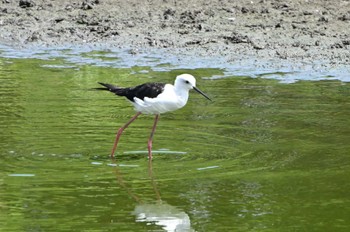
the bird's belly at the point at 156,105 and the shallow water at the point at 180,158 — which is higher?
the bird's belly at the point at 156,105

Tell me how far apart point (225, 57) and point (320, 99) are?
253cm

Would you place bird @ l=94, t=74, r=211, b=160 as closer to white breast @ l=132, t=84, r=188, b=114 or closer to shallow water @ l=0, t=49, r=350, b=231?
white breast @ l=132, t=84, r=188, b=114

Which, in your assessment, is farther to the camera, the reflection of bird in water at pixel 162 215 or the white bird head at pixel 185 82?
the white bird head at pixel 185 82

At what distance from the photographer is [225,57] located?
534 inches

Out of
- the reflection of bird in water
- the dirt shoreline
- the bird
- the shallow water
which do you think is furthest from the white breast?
the dirt shoreline

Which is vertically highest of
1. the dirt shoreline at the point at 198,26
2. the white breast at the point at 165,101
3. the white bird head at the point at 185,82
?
the white bird head at the point at 185,82

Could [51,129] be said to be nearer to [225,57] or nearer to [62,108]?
[62,108]

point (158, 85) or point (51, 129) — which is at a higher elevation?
point (158, 85)

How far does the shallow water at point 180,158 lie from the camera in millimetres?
7027

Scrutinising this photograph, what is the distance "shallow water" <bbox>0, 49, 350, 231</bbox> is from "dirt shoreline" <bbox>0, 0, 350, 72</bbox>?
3.96 ft

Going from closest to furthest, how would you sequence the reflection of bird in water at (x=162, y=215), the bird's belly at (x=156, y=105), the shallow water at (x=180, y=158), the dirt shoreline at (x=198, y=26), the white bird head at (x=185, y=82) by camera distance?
the reflection of bird in water at (x=162, y=215), the shallow water at (x=180, y=158), the white bird head at (x=185, y=82), the bird's belly at (x=156, y=105), the dirt shoreline at (x=198, y=26)

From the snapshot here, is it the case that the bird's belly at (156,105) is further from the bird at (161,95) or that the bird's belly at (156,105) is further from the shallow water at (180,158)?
the shallow water at (180,158)

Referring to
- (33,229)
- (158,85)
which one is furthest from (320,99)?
(33,229)

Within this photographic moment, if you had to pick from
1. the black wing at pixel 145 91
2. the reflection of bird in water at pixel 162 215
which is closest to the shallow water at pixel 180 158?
the reflection of bird in water at pixel 162 215
